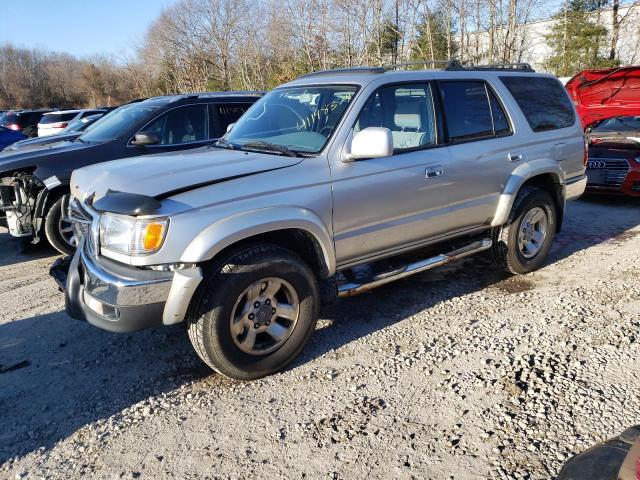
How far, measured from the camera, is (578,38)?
24.7 metres

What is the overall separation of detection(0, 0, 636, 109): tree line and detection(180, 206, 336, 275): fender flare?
58.2ft

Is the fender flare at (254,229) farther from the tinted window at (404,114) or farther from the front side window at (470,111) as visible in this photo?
the front side window at (470,111)

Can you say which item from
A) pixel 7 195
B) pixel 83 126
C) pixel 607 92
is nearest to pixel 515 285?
pixel 7 195

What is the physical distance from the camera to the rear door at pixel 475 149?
427 centimetres

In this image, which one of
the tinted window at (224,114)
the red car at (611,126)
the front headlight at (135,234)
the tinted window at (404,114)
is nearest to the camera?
the front headlight at (135,234)

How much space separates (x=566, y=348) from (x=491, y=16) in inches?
752

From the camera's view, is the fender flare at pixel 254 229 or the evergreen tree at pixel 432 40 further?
the evergreen tree at pixel 432 40

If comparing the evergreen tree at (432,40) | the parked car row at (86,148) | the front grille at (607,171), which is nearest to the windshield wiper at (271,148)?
the parked car row at (86,148)

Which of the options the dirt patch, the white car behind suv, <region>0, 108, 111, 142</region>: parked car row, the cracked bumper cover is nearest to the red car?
the dirt patch

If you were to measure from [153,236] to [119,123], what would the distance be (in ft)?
13.9

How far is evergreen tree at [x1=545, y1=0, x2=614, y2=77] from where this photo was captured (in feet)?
80.5

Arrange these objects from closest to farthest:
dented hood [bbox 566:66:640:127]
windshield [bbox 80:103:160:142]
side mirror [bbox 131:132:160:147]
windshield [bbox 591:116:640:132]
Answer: side mirror [bbox 131:132:160:147]
windshield [bbox 80:103:160:142]
windshield [bbox 591:116:640:132]
dented hood [bbox 566:66:640:127]

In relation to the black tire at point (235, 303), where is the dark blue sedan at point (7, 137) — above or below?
above

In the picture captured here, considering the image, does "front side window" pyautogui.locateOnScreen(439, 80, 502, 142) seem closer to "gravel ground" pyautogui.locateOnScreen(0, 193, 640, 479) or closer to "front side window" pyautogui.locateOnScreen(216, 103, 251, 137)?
"gravel ground" pyautogui.locateOnScreen(0, 193, 640, 479)
